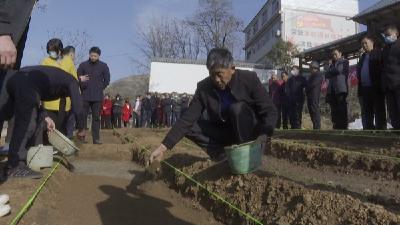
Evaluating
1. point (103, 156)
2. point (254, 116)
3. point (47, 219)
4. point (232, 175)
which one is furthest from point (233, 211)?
point (103, 156)

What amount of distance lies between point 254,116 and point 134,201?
5.25 feet

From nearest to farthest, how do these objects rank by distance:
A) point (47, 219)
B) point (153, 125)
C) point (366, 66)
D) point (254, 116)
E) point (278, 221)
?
point (278, 221), point (47, 219), point (254, 116), point (366, 66), point (153, 125)

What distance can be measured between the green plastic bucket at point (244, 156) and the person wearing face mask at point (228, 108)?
0.18 metres

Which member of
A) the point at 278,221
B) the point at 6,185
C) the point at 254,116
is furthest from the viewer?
the point at 254,116

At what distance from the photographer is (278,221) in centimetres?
357

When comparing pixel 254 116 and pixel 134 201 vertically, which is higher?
pixel 254 116

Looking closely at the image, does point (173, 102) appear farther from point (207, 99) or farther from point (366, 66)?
point (207, 99)

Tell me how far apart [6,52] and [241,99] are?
8.17ft

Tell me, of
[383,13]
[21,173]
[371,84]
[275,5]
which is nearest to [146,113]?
[383,13]

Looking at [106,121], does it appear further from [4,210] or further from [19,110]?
[4,210]

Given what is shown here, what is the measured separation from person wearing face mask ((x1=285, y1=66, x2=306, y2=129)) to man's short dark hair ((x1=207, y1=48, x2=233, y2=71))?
641 centimetres

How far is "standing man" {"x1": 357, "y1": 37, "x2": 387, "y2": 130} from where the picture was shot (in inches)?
296

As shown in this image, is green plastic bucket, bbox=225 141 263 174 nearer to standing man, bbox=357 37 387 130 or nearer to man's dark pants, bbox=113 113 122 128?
standing man, bbox=357 37 387 130

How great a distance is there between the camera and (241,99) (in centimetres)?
468
